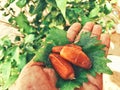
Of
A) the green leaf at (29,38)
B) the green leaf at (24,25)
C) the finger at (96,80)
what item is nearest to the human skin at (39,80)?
the finger at (96,80)

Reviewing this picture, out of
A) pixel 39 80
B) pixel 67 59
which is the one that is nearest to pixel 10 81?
pixel 39 80

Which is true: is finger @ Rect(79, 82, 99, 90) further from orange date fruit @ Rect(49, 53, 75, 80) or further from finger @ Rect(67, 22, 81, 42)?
finger @ Rect(67, 22, 81, 42)

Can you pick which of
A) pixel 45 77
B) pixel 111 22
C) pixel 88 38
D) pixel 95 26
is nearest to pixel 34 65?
pixel 45 77

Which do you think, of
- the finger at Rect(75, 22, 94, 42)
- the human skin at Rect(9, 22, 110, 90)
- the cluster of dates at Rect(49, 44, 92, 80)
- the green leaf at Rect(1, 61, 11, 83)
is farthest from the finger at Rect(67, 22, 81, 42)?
the green leaf at Rect(1, 61, 11, 83)

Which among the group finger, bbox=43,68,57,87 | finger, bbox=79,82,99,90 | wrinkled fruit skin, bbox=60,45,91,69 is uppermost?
wrinkled fruit skin, bbox=60,45,91,69

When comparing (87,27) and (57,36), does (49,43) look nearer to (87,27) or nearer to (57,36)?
(57,36)

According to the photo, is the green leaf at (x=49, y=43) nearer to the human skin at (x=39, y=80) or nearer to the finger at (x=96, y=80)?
the human skin at (x=39, y=80)
